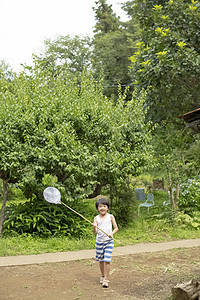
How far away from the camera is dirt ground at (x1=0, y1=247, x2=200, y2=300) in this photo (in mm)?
5770

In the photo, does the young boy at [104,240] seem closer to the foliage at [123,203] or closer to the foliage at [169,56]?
the foliage at [123,203]

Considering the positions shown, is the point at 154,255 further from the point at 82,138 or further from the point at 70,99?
the point at 70,99

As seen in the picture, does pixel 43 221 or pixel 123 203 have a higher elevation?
pixel 123 203

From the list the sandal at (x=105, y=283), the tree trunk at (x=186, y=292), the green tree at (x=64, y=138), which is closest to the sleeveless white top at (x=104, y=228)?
the sandal at (x=105, y=283)

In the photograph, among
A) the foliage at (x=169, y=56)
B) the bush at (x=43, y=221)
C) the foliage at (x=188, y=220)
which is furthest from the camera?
the foliage at (x=169, y=56)

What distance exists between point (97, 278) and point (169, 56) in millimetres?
8615

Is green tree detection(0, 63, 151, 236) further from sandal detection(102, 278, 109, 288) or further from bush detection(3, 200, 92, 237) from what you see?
sandal detection(102, 278, 109, 288)

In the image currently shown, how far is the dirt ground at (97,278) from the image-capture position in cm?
577

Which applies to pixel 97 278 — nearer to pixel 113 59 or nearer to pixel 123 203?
pixel 123 203

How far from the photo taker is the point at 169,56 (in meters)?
12.9

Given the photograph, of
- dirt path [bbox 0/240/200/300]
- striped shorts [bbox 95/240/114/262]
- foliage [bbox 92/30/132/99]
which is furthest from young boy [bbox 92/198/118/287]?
foliage [bbox 92/30/132/99]

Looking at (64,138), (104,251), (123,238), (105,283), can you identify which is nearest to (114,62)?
(64,138)

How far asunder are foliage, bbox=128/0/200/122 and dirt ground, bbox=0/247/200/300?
22.6 feet

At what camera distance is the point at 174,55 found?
12.8 metres
